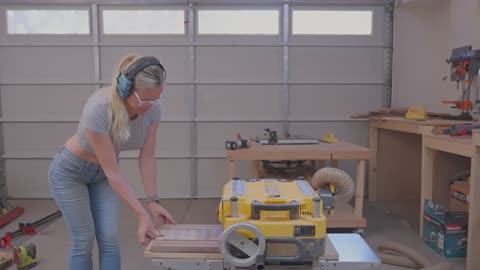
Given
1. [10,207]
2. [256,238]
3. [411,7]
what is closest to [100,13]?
[10,207]

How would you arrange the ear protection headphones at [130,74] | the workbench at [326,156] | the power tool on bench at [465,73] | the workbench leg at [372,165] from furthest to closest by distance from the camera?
the workbench leg at [372,165] < the power tool on bench at [465,73] < the workbench at [326,156] < the ear protection headphones at [130,74]

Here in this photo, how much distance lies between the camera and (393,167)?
4.54m

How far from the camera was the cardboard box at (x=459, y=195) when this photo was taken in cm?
286

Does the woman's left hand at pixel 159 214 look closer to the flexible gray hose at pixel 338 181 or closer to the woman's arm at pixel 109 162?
the woman's arm at pixel 109 162

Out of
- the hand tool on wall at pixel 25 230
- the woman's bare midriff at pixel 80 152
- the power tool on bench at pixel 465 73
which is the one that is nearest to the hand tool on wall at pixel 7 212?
the hand tool on wall at pixel 25 230

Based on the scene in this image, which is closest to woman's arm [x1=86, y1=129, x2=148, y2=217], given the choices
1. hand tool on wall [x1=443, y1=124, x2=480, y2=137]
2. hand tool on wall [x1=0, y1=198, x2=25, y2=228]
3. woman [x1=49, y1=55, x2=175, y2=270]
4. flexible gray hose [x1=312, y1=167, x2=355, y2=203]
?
woman [x1=49, y1=55, x2=175, y2=270]

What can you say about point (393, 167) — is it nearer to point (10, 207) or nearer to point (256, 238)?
point (256, 238)

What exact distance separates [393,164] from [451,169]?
1079mm

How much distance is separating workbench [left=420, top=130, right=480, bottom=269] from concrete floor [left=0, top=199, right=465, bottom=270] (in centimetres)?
28

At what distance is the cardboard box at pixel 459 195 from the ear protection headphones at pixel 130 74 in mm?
2501

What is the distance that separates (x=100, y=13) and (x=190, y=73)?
126cm

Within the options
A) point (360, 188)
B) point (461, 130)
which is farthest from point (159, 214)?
point (461, 130)

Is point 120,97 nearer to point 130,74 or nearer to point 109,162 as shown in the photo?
point 130,74

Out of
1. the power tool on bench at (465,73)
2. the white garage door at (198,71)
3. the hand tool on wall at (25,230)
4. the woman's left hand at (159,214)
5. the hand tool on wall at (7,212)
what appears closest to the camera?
the woman's left hand at (159,214)
